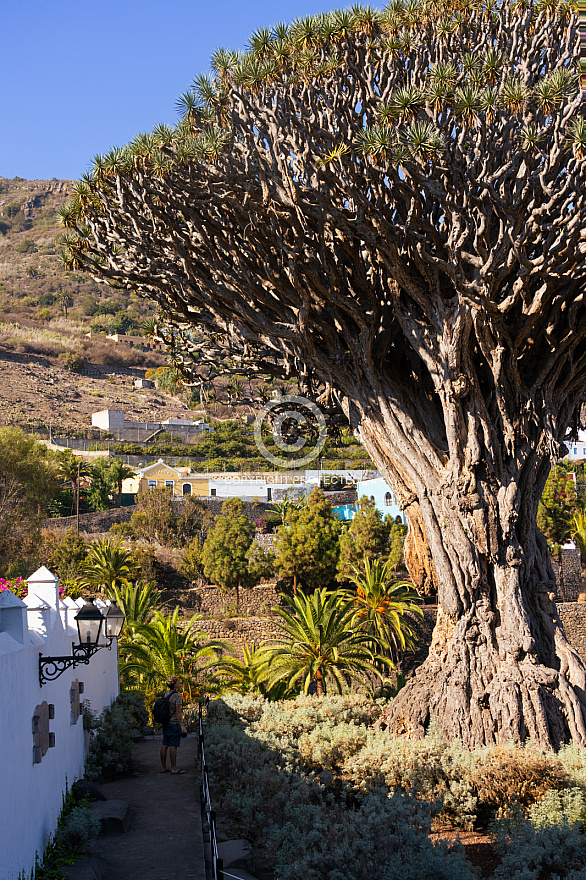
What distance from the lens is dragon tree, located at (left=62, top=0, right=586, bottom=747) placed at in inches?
309

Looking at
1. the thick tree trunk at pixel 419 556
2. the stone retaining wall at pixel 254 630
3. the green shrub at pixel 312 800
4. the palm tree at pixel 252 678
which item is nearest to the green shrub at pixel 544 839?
the green shrub at pixel 312 800

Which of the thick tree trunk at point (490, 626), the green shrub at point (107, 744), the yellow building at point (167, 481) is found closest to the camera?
the thick tree trunk at point (490, 626)

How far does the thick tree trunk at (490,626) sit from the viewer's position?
810 centimetres

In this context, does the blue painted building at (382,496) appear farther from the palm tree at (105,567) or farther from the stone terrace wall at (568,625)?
the palm tree at (105,567)

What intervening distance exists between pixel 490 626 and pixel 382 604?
13.6m

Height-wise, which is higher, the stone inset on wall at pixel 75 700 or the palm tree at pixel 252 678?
the stone inset on wall at pixel 75 700

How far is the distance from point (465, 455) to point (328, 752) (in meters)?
3.69

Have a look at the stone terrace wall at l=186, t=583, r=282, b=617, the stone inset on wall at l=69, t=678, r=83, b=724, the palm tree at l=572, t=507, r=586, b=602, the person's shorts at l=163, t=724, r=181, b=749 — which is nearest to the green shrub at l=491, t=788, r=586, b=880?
the stone inset on wall at l=69, t=678, r=83, b=724

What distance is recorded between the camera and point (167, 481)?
160 ft

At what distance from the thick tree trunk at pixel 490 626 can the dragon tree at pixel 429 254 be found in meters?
0.02

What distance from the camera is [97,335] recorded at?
10600cm

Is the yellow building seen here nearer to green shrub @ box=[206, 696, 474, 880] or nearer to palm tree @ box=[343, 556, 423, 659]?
palm tree @ box=[343, 556, 423, 659]

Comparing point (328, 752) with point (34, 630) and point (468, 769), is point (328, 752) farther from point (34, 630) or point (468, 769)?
point (34, 630)

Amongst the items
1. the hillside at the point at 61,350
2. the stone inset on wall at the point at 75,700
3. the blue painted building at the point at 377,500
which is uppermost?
the hillside at the point at 61,350
